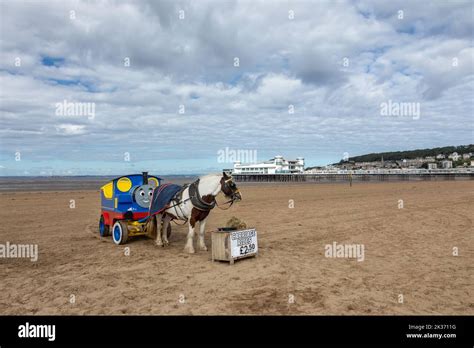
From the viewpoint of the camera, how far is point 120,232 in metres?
11.0

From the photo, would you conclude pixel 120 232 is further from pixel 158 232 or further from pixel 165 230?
pixel 165 230

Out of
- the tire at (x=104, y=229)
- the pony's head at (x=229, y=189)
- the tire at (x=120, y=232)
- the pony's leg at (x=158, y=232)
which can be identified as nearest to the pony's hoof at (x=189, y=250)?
the pony's leg at (x=158, y=232)

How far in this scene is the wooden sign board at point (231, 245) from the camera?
8.63m

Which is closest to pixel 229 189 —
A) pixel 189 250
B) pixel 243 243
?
pixel 243 243

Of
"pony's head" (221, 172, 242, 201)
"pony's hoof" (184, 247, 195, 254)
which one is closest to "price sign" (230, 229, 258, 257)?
"pony's head" (221, 172, 242, 201)

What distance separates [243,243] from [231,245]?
48 cm

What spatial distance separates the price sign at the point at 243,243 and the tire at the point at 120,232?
13.7ft

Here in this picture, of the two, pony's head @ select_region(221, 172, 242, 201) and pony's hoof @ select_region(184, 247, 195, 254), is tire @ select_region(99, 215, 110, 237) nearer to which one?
pony's hoof @ select_region(184, 247, 195, 254)

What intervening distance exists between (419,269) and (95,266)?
26.0ft

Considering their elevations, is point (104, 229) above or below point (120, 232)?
below

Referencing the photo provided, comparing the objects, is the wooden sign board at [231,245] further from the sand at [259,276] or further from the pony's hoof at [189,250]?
the pony's hoof at [189,250]

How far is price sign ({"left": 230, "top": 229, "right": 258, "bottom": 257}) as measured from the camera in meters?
8.68
